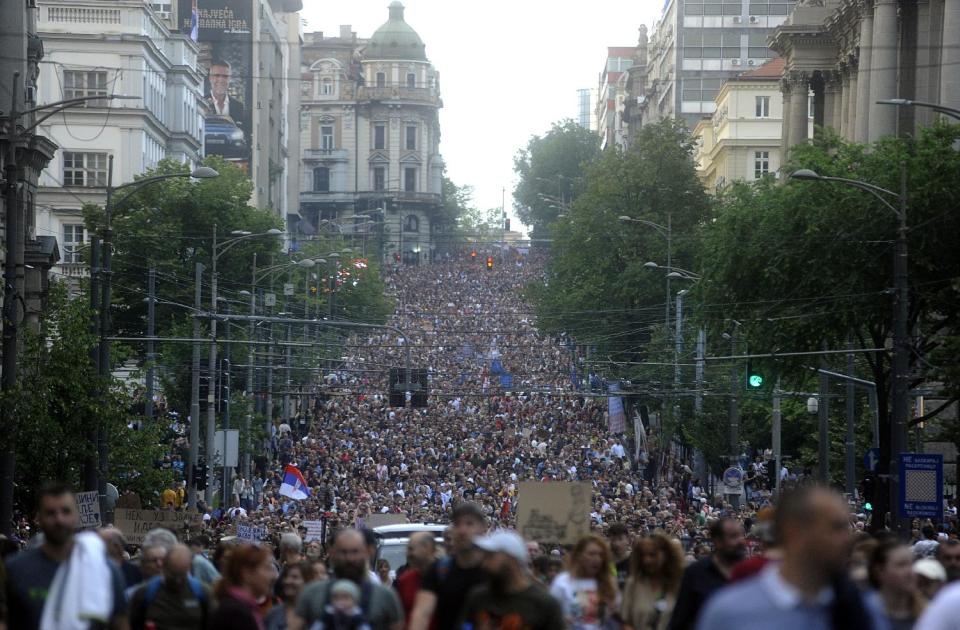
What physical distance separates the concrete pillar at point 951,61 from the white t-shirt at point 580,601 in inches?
1533

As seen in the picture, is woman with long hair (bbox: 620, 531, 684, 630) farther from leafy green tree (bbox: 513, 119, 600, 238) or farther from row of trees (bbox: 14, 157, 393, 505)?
leafy green tree (bbox: 513, 119, 600, 238)

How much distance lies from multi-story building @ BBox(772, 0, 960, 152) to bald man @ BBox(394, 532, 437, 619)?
3645 cm

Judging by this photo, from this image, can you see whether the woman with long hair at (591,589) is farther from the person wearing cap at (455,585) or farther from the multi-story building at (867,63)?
the multi-story building at (867,63)

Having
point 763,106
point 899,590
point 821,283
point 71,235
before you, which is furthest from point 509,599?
point 763,106

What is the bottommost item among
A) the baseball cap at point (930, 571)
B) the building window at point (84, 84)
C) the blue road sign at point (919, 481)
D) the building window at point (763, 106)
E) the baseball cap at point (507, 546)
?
the blue road sign at point (919, 481)

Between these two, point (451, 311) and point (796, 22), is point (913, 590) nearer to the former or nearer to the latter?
point (796, 22)

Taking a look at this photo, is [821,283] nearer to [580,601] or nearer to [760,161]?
[580,601]

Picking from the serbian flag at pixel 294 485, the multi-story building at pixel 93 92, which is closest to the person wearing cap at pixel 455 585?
the serbian flag at pixel 294 485

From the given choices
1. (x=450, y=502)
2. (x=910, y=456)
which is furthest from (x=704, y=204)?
(x=910, y=456)

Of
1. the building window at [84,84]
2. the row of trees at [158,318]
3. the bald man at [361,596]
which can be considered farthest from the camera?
the building window at [84,84]

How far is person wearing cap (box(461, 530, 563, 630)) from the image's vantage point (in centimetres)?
987

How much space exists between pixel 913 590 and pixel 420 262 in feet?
589

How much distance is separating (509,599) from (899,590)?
183cm

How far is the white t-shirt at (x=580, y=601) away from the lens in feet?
40.7
